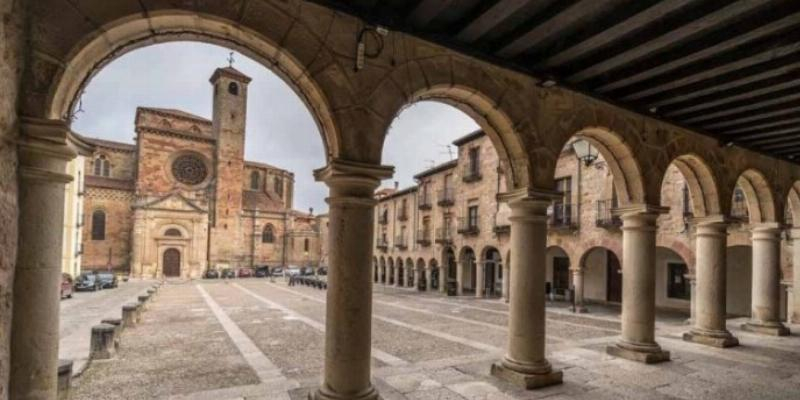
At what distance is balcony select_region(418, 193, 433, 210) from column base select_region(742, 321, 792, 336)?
1660 cm

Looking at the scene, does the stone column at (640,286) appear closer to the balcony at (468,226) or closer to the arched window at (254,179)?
the balcony at (468,226)

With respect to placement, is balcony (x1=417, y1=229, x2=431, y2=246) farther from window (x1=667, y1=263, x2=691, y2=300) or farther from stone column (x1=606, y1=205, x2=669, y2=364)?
stone column (x1=606, y1=205, x2=669, y2=364)

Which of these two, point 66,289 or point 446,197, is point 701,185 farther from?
point 66,289

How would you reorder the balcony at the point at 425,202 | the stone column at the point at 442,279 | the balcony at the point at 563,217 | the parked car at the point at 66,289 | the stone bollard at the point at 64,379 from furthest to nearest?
the balcony at the point at 425,202
the stone column at the point at 442,279
the parked car at the point at 66,289
the balcony at the point at 563,217
the stone bollard at the point at 64,379

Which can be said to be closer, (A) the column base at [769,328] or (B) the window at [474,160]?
(A) the column base at [769,328]

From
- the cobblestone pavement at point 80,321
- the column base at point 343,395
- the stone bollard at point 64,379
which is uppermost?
the column base at point 343,395

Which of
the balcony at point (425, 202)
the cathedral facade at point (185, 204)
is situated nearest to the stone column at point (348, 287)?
the balcony at point (425, 202)

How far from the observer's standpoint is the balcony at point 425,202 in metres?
24.5

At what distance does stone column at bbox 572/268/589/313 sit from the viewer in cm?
1463

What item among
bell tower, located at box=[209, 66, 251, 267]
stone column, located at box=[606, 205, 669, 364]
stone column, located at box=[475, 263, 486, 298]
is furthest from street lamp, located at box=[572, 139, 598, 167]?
bell tower, located at box=[209, 66, 251, 267]

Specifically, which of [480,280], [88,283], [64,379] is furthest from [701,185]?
[88,283]

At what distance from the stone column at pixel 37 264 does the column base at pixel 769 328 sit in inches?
447

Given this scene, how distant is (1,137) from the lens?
2354mm

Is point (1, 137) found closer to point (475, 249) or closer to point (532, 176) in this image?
point (532, 176)
